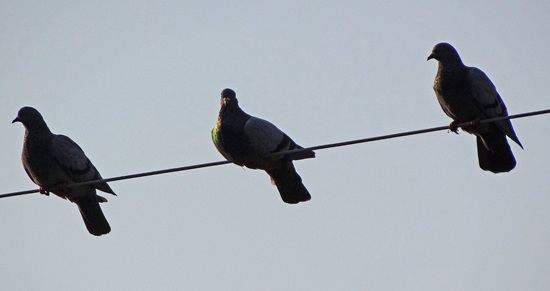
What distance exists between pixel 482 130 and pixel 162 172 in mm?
3789

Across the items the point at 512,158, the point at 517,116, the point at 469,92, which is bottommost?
the point at 517,116

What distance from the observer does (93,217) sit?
41.5 feet

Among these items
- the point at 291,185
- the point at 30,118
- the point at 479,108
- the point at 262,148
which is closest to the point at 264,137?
the point at 262,148

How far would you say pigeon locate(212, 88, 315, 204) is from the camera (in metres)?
11.4

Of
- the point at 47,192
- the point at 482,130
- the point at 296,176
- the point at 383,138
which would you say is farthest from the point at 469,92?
the point at 47,192

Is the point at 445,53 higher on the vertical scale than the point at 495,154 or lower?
higher

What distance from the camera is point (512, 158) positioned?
11.3 m

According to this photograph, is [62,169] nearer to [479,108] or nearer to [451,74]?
[451,74]

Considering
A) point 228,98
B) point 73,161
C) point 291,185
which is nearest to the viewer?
point 291,185

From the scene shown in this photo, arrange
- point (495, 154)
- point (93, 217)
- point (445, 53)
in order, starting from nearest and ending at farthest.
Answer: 1. point (495, 154)
2. point (445, 53)
3. point (93, 217)

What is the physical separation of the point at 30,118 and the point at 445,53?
4.98 meters

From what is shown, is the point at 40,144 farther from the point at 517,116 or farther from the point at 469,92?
the point at 517,116

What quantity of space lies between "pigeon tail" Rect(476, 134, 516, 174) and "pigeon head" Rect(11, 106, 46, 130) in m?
5.20

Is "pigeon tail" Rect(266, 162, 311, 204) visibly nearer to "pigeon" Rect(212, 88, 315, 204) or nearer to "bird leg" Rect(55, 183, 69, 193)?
"pigeon" Rect(212, 88, 315, 204)
